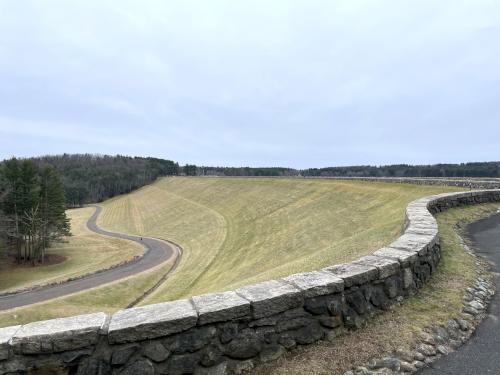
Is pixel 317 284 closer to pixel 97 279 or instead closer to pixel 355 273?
pixel 355 273

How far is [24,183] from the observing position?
1777 inches

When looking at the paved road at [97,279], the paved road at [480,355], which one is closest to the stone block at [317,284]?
the paved road at [480,355]

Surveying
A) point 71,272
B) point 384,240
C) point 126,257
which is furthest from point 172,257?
point 384,240

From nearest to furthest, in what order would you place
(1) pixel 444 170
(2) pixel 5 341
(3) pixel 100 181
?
1. (2) pixel 5 341
2. (1) pixel 444 170
3. (3) pixel 100 181

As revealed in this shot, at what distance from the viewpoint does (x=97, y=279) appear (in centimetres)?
3284

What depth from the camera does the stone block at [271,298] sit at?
396 centimetres

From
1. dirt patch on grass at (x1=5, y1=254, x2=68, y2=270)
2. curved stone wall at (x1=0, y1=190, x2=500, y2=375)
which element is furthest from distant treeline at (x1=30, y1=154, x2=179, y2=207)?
curved stone wall at (x1=0, y1=190, x2=500, y2=375)

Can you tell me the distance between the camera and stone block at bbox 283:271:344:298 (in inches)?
170

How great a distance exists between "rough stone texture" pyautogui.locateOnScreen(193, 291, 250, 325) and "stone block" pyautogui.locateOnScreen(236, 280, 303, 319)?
0.38 ft

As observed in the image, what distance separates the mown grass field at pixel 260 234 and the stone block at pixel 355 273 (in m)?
3.71

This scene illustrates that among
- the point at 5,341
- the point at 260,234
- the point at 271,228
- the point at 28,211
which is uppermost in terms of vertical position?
the point at 5,341

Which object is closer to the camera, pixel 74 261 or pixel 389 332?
pixel 389 332

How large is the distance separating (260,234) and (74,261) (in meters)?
25.5

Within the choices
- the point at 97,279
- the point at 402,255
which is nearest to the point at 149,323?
the point at 402,255
